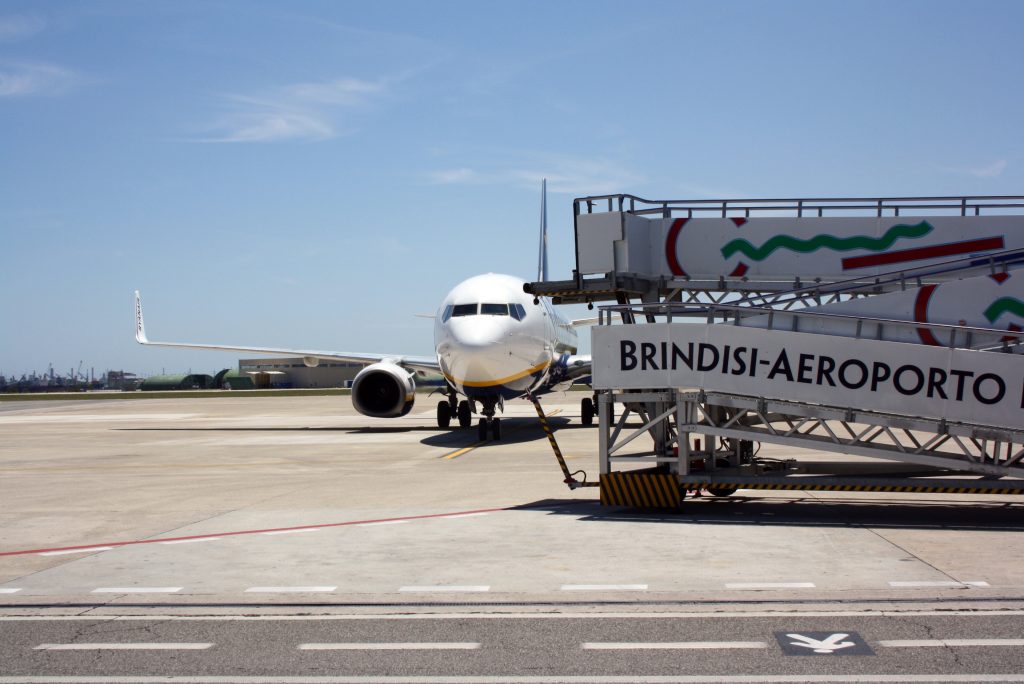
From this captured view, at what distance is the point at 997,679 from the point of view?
602 centimetres

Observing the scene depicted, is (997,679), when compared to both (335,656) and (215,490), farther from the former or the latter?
(215,490)

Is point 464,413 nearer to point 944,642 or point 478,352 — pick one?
point 478,352

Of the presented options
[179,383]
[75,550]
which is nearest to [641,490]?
[75,550]

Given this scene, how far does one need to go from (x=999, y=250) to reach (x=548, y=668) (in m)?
12.1

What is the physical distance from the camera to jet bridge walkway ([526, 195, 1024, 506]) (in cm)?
1265

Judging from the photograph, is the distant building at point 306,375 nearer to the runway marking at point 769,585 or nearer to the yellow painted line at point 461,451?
the yellow painted line at point 461,451

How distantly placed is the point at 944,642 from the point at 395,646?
3.97 m

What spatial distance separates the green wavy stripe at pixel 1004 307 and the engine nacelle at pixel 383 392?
66.2 feet

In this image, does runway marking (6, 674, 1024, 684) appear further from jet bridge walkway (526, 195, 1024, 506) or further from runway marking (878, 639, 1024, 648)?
jet bridge walkway (526, 195, 1024, 506)

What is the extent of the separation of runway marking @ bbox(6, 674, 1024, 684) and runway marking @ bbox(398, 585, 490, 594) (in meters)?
2.55

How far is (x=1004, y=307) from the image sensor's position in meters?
13.5

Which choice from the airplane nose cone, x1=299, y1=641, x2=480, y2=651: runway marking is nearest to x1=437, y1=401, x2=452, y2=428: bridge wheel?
the airplane nose cone

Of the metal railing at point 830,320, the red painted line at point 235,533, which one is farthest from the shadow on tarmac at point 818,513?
the metal railing at point 830,320

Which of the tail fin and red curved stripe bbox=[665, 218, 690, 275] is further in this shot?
the tail fin
